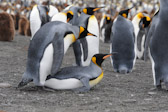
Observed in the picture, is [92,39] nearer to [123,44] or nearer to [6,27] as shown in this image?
[123,44]

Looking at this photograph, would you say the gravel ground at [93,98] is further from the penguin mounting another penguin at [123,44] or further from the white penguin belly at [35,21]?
the white penguin belly at [35,21]

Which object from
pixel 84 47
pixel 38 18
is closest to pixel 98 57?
pixel 84 47

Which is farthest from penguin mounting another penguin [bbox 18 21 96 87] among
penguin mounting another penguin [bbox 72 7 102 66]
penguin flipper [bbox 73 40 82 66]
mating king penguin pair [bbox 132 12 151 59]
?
mating king penguin pair [bbox 132 12 151 59]

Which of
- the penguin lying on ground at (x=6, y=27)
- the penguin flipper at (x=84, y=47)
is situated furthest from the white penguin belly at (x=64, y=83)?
the penguin lying on ground at (x=6, y=27)

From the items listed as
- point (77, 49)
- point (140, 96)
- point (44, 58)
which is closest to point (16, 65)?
point (77, 49)

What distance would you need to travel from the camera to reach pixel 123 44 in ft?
20.1

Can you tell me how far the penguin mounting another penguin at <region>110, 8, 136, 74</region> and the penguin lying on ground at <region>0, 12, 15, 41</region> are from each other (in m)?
4.31

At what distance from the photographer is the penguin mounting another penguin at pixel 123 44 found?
20.0ft

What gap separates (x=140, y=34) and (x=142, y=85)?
10.4ft

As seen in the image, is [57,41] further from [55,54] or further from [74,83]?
[74,83]

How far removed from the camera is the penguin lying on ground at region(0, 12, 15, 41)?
31.3ft

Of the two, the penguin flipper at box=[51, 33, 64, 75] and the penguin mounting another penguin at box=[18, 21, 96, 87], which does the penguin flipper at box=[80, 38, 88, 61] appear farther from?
the penguin flipper at box=[51, 33, 64, 75]


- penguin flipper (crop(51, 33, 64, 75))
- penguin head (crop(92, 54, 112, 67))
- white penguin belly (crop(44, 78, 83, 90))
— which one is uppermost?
penguin flipper (crop(51, 33, 64, 75))

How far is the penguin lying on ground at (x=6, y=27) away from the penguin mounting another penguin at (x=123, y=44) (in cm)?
431
